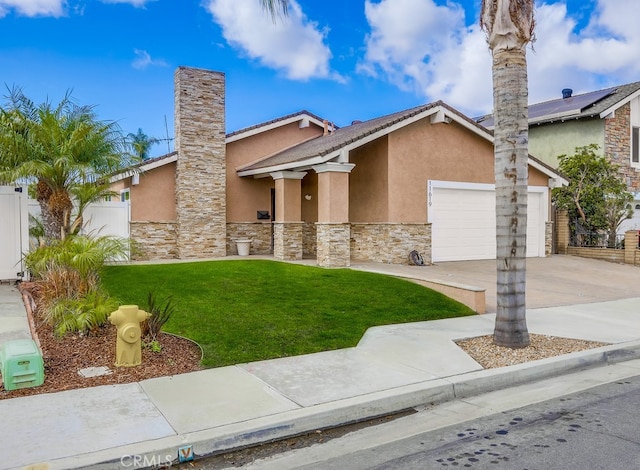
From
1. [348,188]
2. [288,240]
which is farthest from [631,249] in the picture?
[288,240]

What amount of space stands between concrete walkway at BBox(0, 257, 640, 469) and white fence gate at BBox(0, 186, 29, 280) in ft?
14.6

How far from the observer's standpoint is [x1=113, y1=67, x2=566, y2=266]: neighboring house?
1750cm

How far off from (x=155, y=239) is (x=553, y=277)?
12.8 metres

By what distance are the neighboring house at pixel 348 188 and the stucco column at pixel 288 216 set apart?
0.11ft

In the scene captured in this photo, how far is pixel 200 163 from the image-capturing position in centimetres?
1877

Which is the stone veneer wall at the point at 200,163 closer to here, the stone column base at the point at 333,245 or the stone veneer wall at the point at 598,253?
the stone column base at the point at 333,245

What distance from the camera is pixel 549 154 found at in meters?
26.2

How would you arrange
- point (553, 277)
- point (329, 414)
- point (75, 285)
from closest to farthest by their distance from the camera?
point (329, 414), point (75, 285), point (553, 277)

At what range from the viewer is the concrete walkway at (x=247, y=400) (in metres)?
4.57

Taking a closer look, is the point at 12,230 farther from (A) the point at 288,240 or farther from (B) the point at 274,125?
(B) the point at 274,125

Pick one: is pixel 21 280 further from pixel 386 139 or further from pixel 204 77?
pixel 386 139

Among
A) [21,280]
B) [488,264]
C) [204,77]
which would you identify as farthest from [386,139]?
[21,280]

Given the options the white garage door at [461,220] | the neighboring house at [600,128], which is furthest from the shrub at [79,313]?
the neighboring house at [600,128]

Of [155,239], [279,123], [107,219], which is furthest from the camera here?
[279,123]
